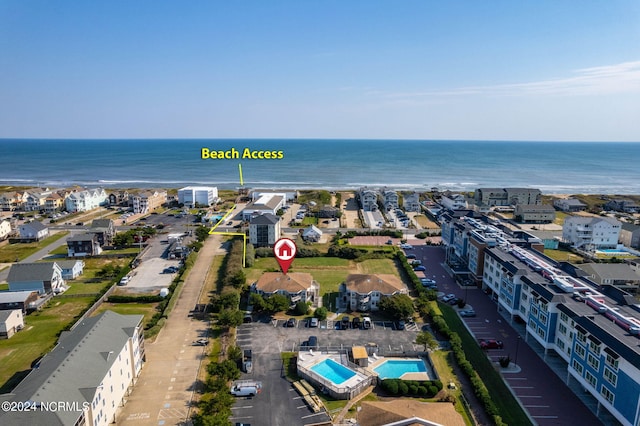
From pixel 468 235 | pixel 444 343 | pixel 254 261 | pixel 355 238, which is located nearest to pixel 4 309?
pixel 254 261

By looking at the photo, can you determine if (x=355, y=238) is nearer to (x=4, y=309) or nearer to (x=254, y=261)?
(x=254, y=261)

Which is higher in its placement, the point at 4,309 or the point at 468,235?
the point at 468,235

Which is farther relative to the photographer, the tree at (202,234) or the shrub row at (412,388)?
the tree at (202,234)

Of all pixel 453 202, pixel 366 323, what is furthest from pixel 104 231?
pixel 453 202

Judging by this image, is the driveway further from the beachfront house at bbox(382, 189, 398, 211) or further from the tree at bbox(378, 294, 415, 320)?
the beachfront house at bbox(382, 189, 398, 211)

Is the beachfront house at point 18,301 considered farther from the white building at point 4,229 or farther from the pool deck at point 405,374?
the pool deck at point 405,374

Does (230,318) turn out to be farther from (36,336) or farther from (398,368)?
(36,336)

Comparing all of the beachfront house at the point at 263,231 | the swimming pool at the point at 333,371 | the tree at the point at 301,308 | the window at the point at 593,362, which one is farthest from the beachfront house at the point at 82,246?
the window at the point at 593,362
